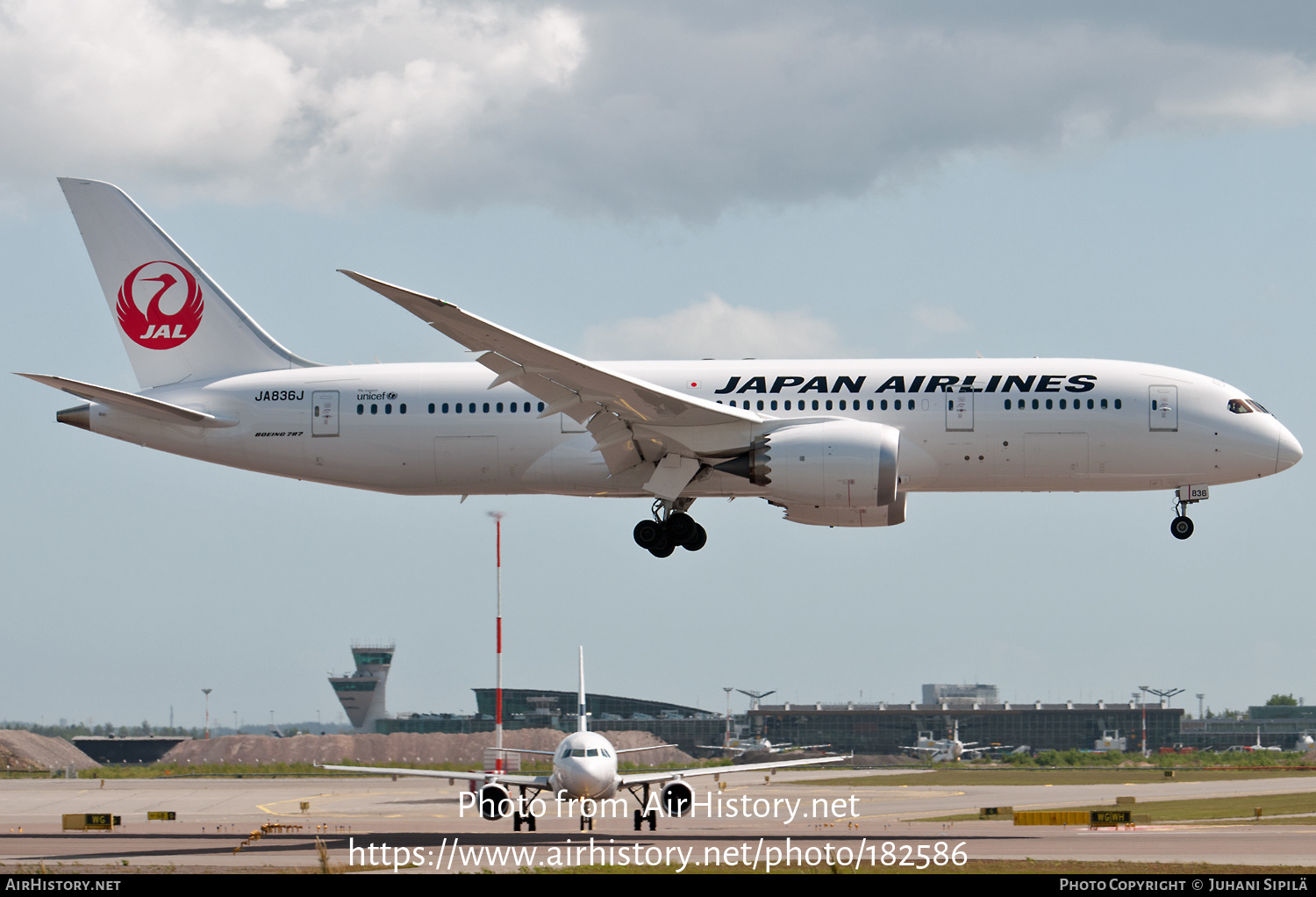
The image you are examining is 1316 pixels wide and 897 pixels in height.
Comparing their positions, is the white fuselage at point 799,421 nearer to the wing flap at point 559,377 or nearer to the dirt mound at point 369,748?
the wing flap at point 559,377

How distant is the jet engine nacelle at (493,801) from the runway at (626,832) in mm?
806

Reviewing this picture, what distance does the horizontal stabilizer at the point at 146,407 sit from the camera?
35.1 m

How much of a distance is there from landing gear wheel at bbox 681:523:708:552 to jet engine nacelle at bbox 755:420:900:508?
3.79 m

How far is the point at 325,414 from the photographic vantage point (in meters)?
37.3

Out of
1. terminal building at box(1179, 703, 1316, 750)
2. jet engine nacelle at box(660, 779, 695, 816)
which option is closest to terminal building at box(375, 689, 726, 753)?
terminal building at box(1179, 703, 1316, 750)

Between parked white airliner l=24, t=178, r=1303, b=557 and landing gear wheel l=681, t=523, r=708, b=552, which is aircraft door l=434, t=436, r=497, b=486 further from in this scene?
landing gear wheel l=681, t=523, r=708, b=552

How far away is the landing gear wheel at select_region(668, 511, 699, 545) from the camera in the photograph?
36250 mm

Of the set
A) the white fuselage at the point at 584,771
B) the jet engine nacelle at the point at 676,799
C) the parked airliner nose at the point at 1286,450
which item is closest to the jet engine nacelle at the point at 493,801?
the white fuselage at the point at 584,771

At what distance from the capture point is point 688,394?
117ft

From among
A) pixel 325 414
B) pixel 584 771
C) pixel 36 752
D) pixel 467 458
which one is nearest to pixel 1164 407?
pixel 467 458

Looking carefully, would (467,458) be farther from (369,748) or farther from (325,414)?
(369,748)

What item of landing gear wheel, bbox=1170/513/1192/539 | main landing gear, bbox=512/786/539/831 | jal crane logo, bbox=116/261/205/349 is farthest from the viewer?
jal crane logo, bbox=116/261/205/349

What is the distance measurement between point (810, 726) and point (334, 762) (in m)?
41.4
